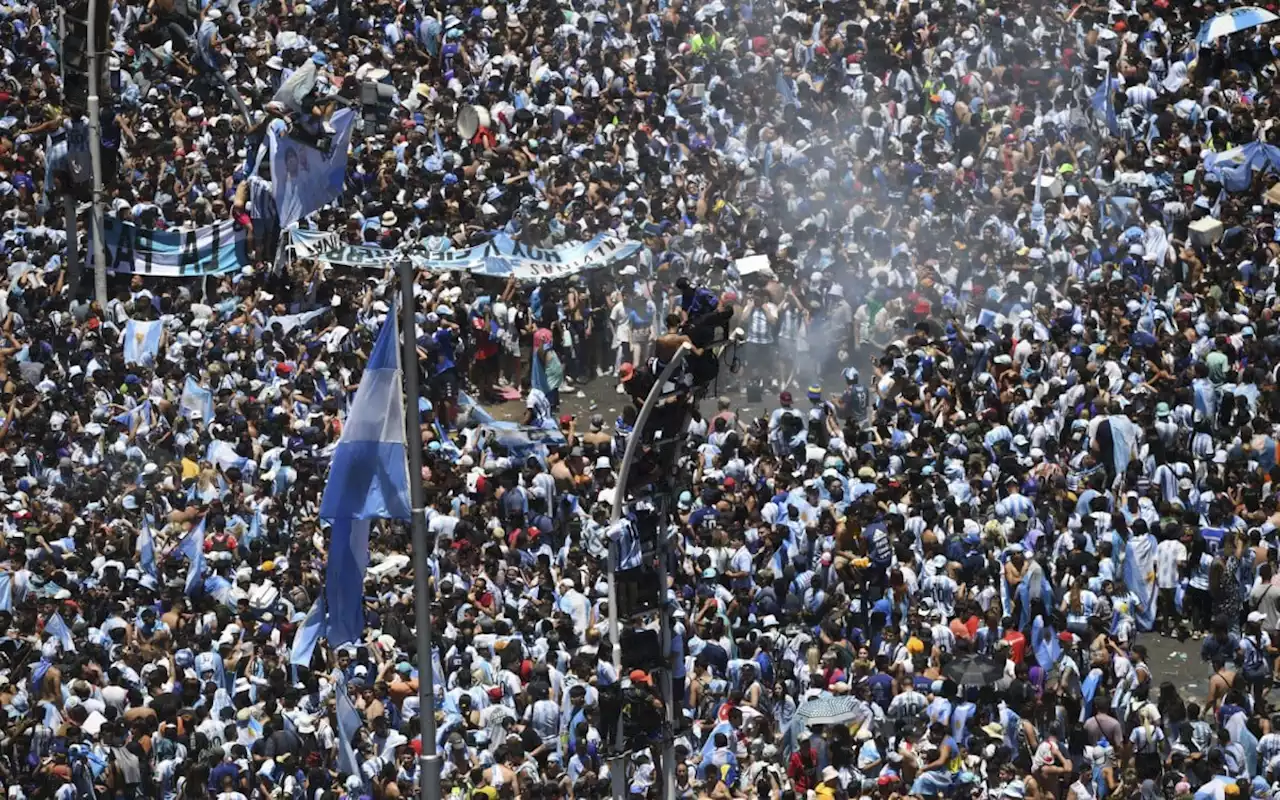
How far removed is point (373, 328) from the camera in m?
35.8

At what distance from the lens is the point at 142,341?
36.4m

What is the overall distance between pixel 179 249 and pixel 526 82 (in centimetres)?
554

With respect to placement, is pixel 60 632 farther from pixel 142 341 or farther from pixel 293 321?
pixel 293 321

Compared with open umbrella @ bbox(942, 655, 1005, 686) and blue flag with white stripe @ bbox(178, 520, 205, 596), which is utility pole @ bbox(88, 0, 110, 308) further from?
open umbrella @ bbox(942, 655, 1005, 686)

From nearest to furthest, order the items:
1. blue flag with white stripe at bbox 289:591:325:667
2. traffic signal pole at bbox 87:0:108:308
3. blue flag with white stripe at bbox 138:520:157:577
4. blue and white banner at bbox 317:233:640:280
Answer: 1. blue flag with white stripe at bbox 289:591:325:667
2. blue flag with white stripe at bbox 138:520:157:577
3. blue and white banner at bbox 317:233:640:280
4. traffic signal pole at bbox 87:0:108:308

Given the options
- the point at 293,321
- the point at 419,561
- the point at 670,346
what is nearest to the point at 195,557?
the point at 293,321

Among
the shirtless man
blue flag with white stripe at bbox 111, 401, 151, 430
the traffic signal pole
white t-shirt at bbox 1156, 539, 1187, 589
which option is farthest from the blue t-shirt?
the shirtless man

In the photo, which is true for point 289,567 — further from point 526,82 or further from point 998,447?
point 526,82

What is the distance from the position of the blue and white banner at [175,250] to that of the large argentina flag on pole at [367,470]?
54.0 feet

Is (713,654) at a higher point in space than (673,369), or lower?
lower

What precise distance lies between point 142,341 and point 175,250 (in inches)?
108

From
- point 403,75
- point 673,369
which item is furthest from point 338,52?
point 673,369

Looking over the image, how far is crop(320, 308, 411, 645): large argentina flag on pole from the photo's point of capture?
2253 centimetres

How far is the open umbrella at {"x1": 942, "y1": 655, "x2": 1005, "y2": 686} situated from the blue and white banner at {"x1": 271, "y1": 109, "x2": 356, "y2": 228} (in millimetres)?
13075
